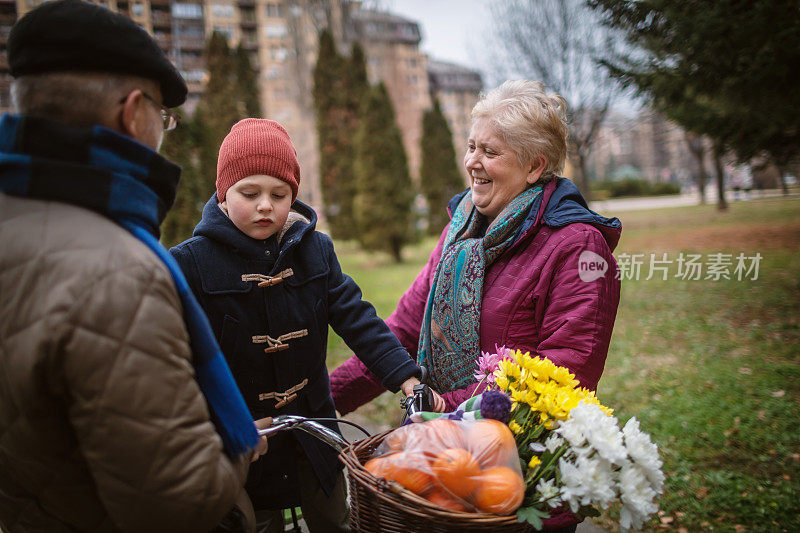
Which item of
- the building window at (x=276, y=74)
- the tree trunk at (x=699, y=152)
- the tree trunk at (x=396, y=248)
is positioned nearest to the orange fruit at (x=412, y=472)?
the tree trunk at (x=396, y=248)

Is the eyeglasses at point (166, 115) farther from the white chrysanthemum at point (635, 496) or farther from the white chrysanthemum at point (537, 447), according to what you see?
the white chrysanthemum at point (635, 496)

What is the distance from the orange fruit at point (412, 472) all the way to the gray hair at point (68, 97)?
3.36ft

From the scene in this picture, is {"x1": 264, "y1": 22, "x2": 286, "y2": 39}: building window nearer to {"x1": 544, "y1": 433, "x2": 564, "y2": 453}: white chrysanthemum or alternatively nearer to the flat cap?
the flat cap

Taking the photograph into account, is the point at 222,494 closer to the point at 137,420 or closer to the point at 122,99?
the point at 137,420

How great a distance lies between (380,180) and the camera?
47.6 feet

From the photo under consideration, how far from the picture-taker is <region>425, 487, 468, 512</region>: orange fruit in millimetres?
1159

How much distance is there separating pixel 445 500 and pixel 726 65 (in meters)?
5.86

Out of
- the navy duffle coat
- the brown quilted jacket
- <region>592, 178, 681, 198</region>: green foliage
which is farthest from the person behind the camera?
<region>592, 178, 681, 198</region>: green foliage

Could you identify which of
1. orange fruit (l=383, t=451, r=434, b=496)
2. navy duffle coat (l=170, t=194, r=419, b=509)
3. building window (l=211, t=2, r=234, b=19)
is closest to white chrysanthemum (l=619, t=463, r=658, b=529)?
orange fruit (l=383, t=451, r=434, b=496)

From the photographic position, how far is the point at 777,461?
3.65 m

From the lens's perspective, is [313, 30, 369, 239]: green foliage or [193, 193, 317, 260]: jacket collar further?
[313, 30, 369, 239]: green foliage

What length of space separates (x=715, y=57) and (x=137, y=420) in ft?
20.1

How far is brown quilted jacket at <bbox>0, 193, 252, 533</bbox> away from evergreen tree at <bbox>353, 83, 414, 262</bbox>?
1351cm

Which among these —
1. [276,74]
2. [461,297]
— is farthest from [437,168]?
[461,297]
